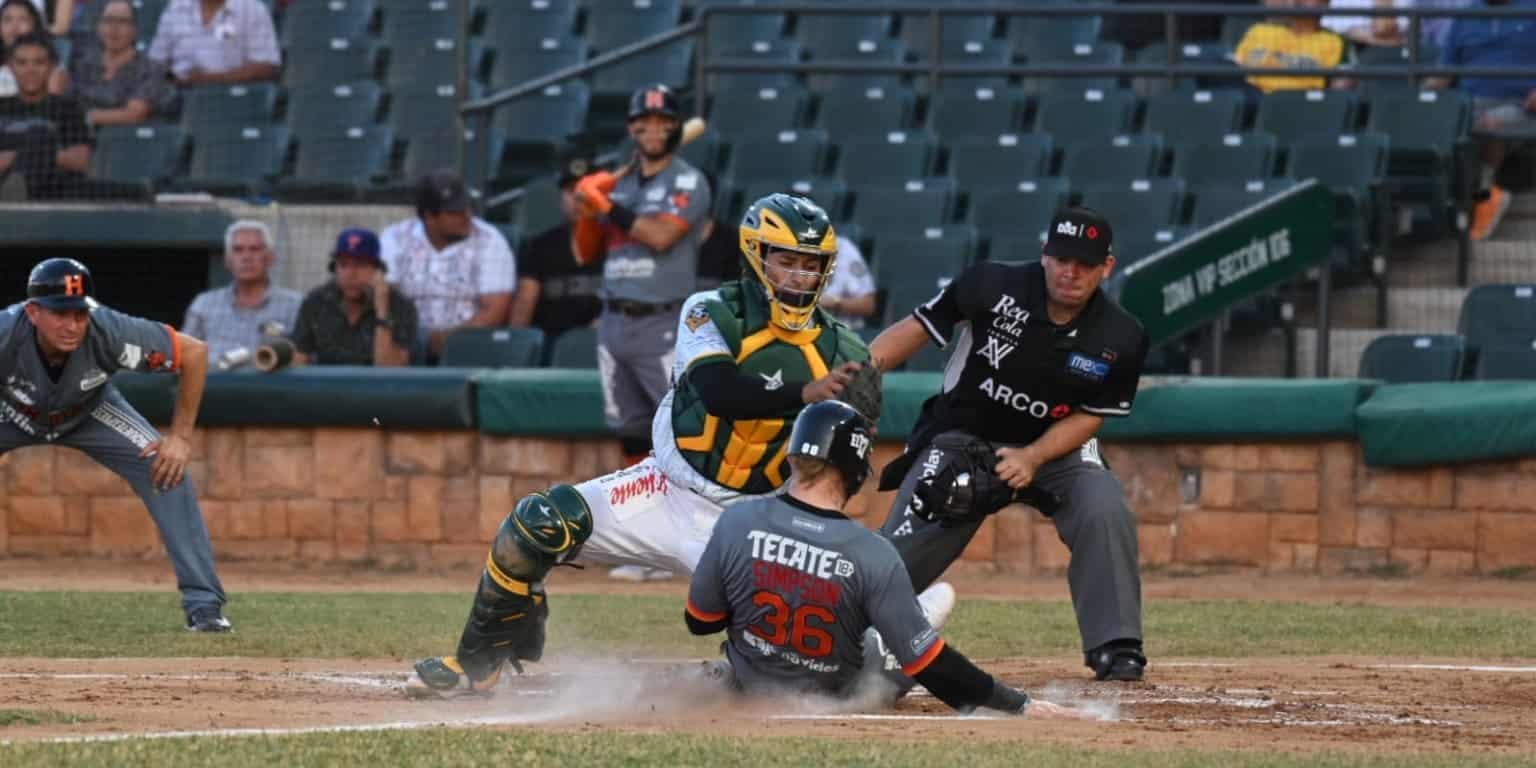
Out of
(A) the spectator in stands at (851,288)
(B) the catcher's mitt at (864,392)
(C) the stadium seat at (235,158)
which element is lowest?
(B) the catcher's mitt at (864,392)

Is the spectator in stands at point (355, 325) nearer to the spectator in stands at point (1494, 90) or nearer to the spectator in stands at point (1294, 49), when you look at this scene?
the spectator in stands at point (1294, 49)

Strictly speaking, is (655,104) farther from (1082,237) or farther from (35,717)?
(35,717)

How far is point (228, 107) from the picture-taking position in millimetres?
16453

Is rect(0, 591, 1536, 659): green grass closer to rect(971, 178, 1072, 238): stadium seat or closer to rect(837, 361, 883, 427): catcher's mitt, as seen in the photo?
rect(837, 361, 883, 427): catcher's mitt

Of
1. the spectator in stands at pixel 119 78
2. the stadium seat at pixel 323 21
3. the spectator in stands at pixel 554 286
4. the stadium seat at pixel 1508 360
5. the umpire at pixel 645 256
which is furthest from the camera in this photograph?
the stadium seat at pixel 323 21

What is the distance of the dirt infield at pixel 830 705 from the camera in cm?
643

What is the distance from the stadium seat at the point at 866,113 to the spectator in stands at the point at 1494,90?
11.5ft

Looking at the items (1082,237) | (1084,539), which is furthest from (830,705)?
(1082,237)

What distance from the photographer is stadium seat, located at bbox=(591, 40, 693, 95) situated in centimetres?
1652

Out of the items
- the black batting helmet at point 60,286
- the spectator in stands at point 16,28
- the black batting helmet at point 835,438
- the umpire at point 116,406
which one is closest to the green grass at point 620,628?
the umpire at point 116,406

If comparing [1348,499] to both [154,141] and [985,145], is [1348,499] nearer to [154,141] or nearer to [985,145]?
[985,145]

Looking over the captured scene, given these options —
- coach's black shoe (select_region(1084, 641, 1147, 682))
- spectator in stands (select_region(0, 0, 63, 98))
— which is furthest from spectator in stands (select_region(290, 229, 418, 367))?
coach's black shoe (select_region(1084, 641, 1147, 682))

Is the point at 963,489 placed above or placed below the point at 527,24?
below

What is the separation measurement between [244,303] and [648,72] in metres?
4.03
